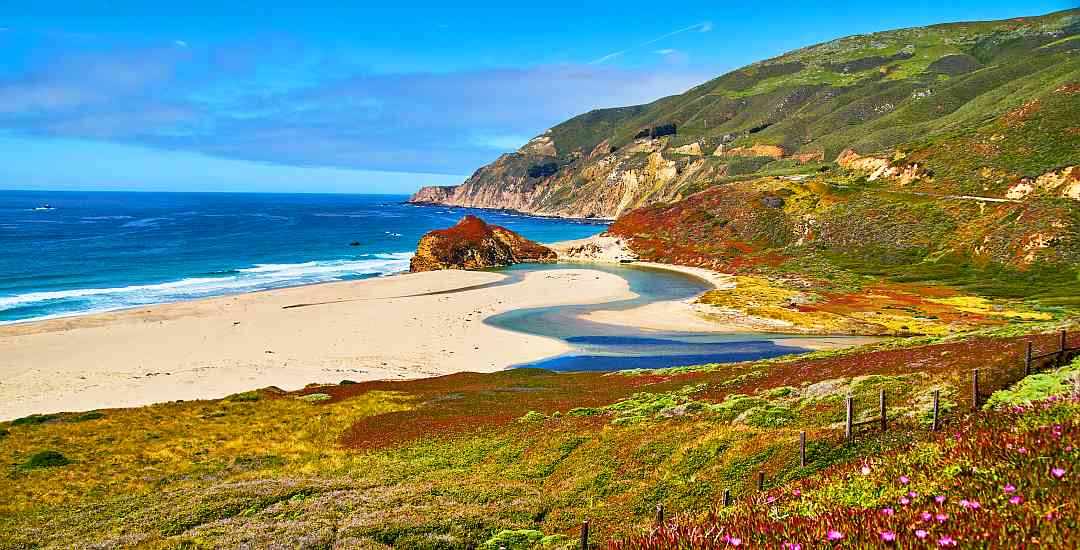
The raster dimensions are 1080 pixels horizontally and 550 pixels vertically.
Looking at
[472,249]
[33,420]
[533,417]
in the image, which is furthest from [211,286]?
[533,417]

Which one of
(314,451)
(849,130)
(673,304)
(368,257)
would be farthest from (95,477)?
(849,130)

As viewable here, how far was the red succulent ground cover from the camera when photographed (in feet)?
17.4

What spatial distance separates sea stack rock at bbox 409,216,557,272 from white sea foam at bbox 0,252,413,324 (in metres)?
6.90

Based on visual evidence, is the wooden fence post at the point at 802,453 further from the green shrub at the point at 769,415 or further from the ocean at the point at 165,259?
the ocean at the point at 165,259

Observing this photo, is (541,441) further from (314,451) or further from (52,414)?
(52,414)

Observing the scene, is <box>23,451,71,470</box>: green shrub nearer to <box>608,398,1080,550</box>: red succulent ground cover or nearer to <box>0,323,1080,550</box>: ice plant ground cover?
<box>0,323,1080,550</box>: ice plant ground cover

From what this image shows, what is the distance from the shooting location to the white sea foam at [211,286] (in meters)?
69.8

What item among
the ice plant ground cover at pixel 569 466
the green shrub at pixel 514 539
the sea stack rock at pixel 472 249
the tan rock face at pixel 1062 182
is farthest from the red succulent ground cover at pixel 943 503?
the sea stack rock at pixel 472 249

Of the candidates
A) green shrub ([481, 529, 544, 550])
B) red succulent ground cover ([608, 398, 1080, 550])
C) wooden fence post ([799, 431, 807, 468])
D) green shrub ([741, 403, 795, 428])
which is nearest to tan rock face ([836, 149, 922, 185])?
green shrub ([741, 403, 795, 428])

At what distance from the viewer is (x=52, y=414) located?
31.1m

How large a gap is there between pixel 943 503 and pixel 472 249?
108 meters

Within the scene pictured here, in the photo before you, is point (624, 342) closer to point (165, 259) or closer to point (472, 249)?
point (472, 249)

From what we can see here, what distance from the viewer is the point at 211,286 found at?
84500 mm

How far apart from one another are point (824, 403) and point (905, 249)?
8163 centimetres
